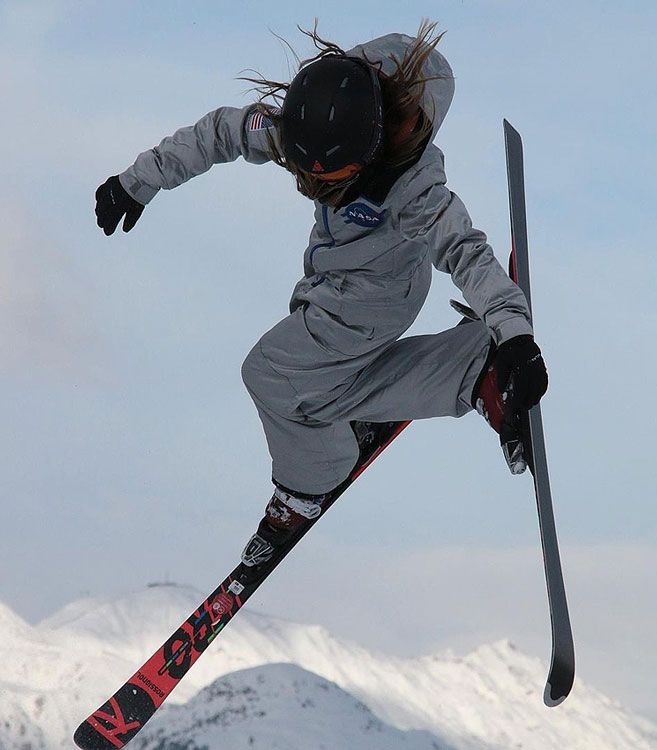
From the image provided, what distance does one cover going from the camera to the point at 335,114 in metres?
3.98

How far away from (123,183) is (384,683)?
90616 millimetres

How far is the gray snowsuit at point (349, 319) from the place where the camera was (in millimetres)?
4344

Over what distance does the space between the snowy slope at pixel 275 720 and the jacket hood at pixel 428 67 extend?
7019 centimetres

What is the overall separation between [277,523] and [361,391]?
43.1 inches

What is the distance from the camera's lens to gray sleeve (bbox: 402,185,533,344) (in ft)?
12.6

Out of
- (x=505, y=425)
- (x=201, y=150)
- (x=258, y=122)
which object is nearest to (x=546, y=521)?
(x=505, y=425)

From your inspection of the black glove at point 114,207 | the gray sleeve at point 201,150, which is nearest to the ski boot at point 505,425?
the gray sleeve at point 201,150

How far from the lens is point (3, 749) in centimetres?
6906

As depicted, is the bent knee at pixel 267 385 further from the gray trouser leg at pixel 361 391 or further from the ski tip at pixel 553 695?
the ski tip at pixel 553 695

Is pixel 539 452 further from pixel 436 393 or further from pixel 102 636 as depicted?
pixel 102 636

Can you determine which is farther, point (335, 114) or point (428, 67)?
point (428, 67)

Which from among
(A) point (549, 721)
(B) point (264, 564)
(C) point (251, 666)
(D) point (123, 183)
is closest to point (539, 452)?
(B) point (264, 564)

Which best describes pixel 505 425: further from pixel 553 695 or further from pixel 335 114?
pixel 335 114

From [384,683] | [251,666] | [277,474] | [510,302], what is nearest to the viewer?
[510,302]
